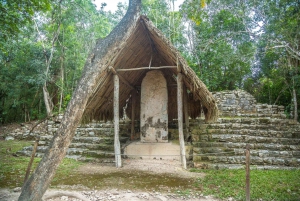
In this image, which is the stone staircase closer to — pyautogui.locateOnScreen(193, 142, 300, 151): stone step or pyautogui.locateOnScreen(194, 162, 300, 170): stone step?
pyautogui.locateOnScreen(194, 162, 300, 170): stone step

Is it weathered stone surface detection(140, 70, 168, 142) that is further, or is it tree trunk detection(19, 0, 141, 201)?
weathered stone surface detection(140, 70, 168, 142)

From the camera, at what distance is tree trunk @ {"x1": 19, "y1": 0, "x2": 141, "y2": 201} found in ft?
9.32

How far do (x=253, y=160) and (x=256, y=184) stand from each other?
5.37 feet

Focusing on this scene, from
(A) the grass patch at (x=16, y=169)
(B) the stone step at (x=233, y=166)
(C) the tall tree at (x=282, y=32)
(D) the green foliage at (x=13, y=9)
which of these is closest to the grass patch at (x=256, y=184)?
(B) the stone step at (x=233, y=166)

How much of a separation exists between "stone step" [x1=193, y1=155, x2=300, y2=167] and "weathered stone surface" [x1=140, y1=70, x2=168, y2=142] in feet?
4.51

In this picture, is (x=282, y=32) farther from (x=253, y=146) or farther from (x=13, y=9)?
(x=13, y=9)

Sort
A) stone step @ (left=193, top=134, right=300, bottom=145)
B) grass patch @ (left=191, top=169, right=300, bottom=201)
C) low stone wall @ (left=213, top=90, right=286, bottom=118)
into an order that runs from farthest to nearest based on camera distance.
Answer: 1. low stone wall @ (left=213, top=90, right=286, bottom=118)
2. stone step @ (left=193, top=134, right=300, bottom=145)
3. grass patch @ (left=191, top=169, right=300, bottom=201)

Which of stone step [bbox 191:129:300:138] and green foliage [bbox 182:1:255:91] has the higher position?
green foliage [bbox 182:1:255:91]

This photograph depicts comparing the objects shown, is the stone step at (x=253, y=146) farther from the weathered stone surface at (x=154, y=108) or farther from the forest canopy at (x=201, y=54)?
the forest canopy at (x=201, y=54)

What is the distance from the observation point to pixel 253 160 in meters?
5.66

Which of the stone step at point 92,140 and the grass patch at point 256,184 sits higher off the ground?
the stone step at point 92,140

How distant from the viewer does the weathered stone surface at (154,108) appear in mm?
6789

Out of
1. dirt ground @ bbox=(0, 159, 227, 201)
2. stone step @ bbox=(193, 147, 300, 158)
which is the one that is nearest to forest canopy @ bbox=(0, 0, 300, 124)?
stone step @ bbox=(193, 147, 300, 158)

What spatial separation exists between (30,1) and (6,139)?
28.8ft
